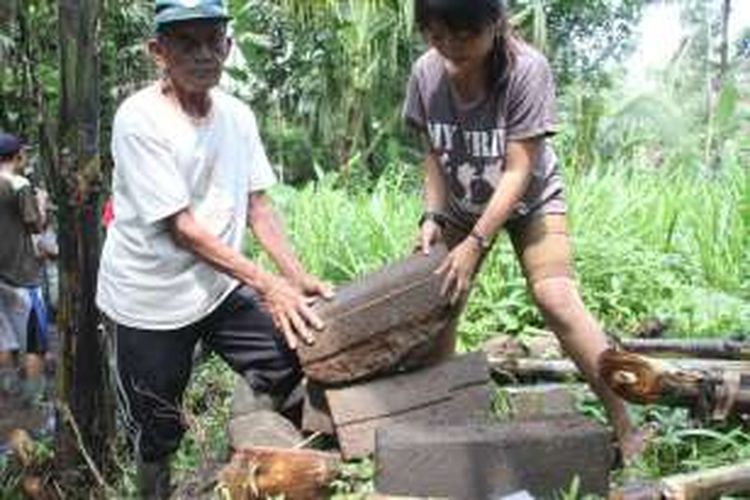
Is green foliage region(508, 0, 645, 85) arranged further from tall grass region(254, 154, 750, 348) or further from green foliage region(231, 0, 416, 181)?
tall grass region(254, 154, 750, 348)

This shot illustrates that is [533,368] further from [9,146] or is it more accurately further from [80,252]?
[9,146]

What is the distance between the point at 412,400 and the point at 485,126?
0.95m

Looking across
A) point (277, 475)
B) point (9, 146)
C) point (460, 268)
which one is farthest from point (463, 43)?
point (9, 146)

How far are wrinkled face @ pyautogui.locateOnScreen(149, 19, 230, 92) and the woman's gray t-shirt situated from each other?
69cm

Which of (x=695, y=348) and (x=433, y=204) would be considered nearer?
(x=433, y=204)

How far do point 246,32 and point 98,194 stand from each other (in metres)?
7.57

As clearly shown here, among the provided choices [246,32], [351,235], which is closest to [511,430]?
[351,235]

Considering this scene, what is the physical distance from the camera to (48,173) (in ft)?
15.4

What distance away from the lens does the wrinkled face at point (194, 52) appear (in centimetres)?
362

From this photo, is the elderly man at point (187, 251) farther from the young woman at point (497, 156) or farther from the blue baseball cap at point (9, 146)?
the blue baseball cap at point (9, 146)

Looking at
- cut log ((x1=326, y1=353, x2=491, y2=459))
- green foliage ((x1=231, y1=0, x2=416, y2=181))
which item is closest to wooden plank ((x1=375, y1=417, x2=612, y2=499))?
cut log ((x1=326, y1=353, x2=491, y2=459))

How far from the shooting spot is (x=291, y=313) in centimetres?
366

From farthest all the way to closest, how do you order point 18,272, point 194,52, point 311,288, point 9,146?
point 18,272 < point 9,146 < point 311,288 < point 194,52

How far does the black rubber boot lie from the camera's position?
4066mm
